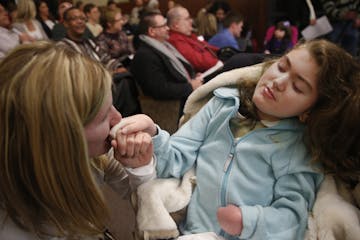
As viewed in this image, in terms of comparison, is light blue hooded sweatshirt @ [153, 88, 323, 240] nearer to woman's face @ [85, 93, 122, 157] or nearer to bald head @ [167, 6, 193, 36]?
woman's face @ [85, 93, 122, 157]

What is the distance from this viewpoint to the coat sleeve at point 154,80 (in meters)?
2.59

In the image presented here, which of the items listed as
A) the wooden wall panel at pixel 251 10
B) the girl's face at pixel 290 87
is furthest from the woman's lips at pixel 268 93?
the wooden wall panel at pixel 251 10

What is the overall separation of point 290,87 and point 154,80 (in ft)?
5.58

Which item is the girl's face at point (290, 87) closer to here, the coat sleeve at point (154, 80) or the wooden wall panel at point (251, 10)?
the coat sleeve at point (154, 80)

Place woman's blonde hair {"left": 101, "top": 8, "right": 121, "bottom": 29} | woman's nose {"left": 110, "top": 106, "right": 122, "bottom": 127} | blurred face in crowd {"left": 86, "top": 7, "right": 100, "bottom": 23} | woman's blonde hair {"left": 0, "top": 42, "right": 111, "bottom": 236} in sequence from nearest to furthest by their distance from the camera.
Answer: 1. woman's blonde hair {"left": 0, "top": 42, "right": 111, "bottom": 236}
2. woman's nose {"left": 110, "top": 106, "right": 122, "bottom": 127}
3. woman's blonde hair {"left": 101, "top": 8, "right": 121, "bottom": 29}
4. blurred face in crowd {"left": 86, "top": 7, "right": 100, "bottom": 23}

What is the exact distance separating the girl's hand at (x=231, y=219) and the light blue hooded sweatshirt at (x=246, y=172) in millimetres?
14

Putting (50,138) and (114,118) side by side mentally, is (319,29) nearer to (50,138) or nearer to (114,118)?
(114,118)

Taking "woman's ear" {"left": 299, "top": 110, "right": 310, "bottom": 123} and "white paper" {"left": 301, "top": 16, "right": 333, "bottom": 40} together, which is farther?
"white paper" {"left": 301, "top": 16, "right": 333, "bottom": 40}

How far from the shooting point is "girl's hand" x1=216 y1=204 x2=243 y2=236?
2.93ft

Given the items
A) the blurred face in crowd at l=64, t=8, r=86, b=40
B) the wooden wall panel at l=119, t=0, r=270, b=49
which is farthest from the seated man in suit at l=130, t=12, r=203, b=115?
the wooden wall panel at l=119, t=0, r=270, b=49

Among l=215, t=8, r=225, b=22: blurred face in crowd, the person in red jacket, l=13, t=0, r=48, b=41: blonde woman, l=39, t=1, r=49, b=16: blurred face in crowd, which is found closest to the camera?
the person in red jacket

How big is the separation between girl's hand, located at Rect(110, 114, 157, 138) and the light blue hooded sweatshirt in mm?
40

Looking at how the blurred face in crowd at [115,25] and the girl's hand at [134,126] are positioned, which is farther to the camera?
the blurred face in crowd at [115,25]

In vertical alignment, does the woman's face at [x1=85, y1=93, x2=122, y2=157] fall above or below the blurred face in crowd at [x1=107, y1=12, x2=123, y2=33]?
above
